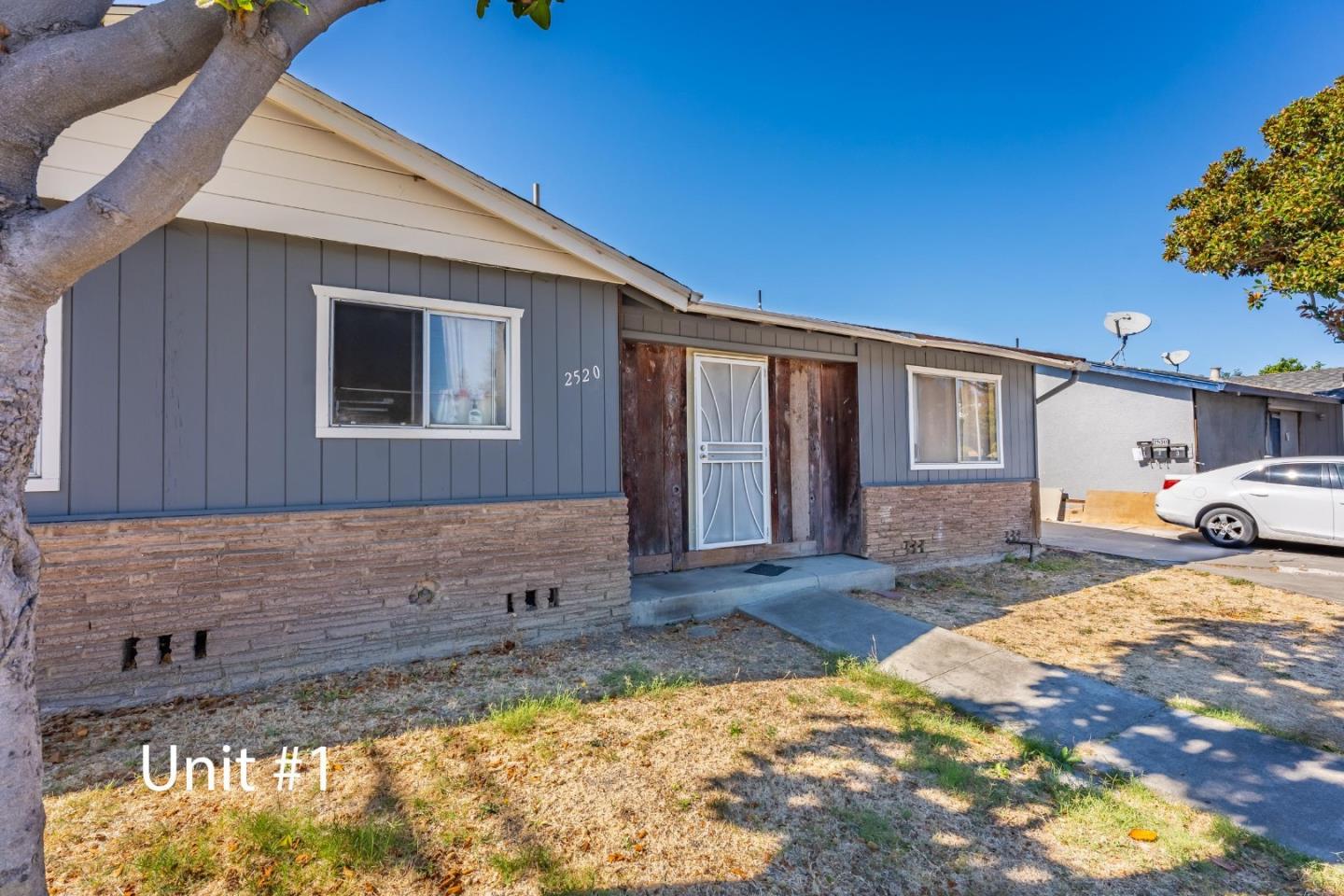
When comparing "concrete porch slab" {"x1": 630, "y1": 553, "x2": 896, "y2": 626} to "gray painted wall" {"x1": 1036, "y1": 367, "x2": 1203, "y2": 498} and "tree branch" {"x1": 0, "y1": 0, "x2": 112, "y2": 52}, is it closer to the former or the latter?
"tree branch" {"x1": 0, "y1": 0, "x2": 112, "y2": 52}

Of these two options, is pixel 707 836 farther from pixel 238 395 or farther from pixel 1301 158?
pixel 1301 158

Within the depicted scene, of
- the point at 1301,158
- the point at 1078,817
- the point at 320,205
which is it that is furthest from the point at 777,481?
the point at 1301,158

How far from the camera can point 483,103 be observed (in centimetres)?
683

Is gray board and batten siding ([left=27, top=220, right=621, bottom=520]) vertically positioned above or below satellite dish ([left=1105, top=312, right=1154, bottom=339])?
below

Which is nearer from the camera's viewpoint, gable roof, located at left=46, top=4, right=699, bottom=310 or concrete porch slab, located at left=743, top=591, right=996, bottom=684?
gable roof, located at left=46, top=4, right=699, bottom=310

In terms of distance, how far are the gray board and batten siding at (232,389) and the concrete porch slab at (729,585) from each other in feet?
4.87

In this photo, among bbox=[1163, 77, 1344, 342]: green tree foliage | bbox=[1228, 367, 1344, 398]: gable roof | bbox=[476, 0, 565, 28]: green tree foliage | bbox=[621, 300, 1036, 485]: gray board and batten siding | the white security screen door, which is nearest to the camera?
bbox=[476, 0, 565, 28]: green tree foliage

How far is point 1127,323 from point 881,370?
34.5 feet

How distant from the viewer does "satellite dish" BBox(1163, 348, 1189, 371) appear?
1570cm

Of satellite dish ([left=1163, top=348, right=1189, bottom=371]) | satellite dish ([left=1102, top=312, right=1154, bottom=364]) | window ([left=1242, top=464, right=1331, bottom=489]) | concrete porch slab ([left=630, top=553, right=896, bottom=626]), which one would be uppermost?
satellite dish ([left=1102, top=312, right=1154, bottom=364])

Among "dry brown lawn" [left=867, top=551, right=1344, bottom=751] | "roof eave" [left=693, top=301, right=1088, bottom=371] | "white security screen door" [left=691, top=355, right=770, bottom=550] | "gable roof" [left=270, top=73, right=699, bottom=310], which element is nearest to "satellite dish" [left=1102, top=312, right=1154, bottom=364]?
"roof eave" [left=693, top=301, right=1088, bottom=371]

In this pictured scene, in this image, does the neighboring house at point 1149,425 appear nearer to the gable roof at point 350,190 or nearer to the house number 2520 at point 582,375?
the house number 2520 at point 582,375

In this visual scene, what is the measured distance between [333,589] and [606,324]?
300 centimetres

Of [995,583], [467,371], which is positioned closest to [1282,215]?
[995,583]
